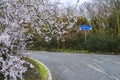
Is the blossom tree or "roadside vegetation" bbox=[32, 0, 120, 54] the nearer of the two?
the blossom tree

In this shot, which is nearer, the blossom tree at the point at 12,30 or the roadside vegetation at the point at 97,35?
the blossom tree at the point at 12,30

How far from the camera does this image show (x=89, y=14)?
126ft

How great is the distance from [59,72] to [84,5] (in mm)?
27727

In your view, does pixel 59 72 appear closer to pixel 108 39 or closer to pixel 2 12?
pixel 2 12

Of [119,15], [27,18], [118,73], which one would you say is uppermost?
[119,15]

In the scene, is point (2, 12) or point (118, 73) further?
point (118, 73)

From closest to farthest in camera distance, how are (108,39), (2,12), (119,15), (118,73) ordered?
1. (2,12)
2. (118,73)
3. (108,39)
4. (119,15)

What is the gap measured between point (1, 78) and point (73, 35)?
2611 centimetres

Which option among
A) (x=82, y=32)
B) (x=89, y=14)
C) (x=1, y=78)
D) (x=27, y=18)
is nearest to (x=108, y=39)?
(x=82, y=32)

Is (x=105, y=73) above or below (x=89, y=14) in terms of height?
below

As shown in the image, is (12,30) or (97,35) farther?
(97,35)

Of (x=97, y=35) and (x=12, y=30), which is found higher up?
(x=97, y=35)

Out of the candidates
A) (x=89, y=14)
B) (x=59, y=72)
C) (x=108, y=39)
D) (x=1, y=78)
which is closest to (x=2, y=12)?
(x=1, y=78)

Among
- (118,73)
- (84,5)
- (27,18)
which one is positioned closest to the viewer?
(27,18)
